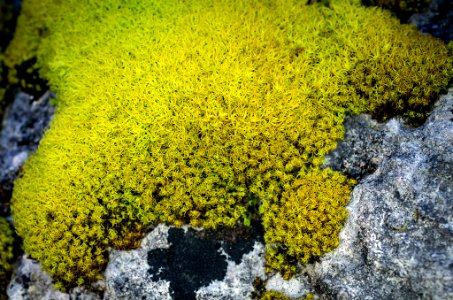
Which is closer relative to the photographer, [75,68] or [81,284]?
[81,284]

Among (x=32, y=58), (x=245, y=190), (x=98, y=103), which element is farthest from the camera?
(x=32, y=58)

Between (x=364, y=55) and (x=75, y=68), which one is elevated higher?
(x=364, y=55)

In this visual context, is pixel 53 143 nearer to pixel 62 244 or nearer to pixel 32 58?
pixel 62 244

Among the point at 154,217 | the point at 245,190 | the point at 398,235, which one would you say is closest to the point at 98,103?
the point at 154,217

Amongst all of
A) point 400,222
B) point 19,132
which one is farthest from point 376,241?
point 19,132

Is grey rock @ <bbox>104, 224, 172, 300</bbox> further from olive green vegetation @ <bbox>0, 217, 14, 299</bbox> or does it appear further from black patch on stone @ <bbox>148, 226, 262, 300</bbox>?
olive green vegetation @ <bbox>0, 217, 14, 299</bbox>

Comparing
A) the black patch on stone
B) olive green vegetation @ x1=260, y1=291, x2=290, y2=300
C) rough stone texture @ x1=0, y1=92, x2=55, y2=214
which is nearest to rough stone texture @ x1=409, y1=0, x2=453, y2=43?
the black patch on stone

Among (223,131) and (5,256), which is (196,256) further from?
(5,256)
